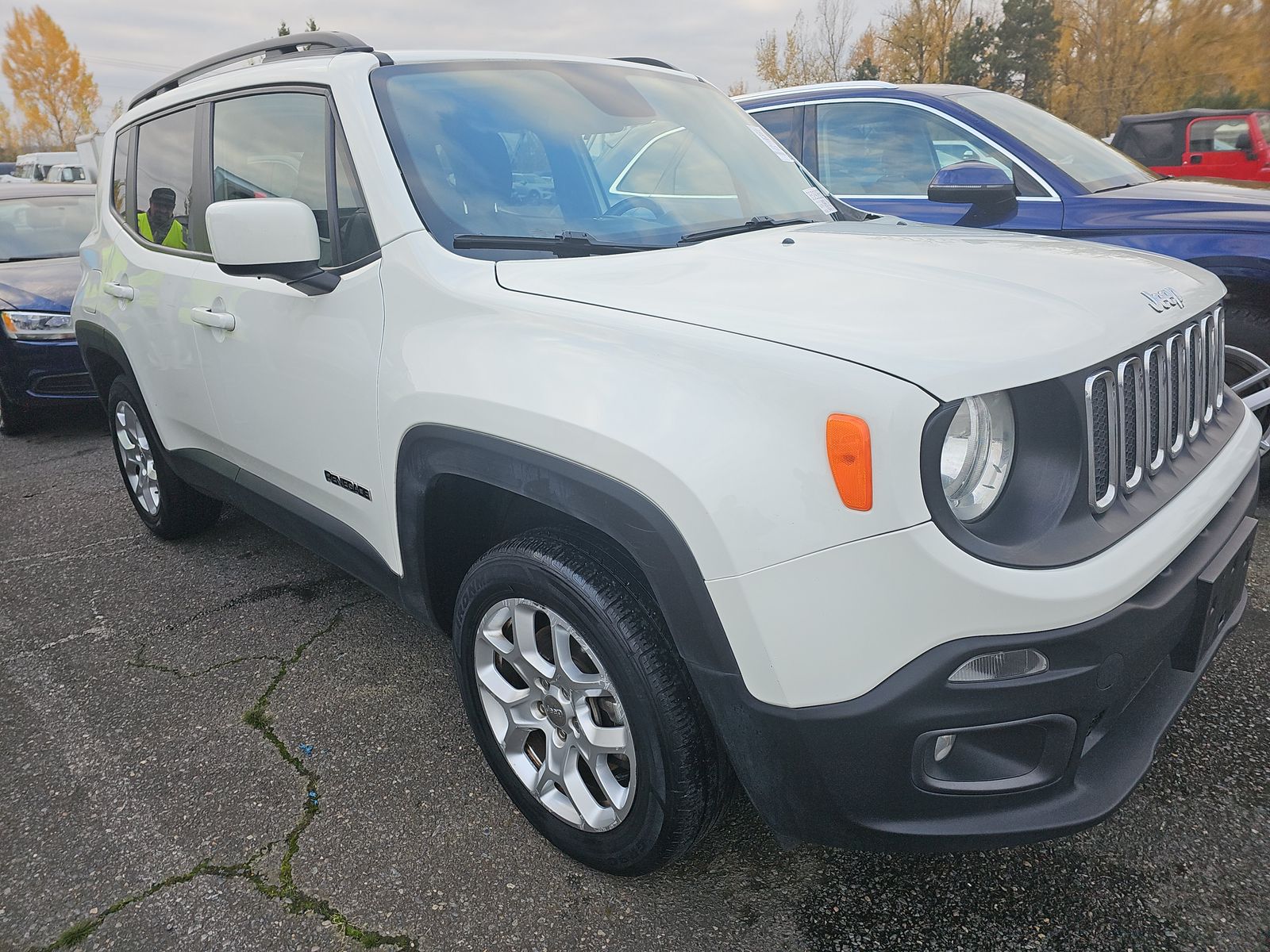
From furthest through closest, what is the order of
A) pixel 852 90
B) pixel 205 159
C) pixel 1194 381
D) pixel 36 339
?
pixel 36 339 → pixel 852 90 → pixel 205 159 → pixel 1194 381

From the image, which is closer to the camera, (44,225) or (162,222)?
(162,222)

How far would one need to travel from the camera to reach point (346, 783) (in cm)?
242

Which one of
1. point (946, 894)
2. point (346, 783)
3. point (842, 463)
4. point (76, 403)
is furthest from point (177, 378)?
point (76, 403)

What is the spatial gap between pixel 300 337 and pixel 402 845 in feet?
4.47

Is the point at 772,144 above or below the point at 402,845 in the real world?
above

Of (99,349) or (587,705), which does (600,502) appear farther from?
(99,349)

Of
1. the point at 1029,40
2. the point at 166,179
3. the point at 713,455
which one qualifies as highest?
the point at 1029,40

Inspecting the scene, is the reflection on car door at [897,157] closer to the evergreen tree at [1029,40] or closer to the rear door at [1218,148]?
the rear door at [1218,148]

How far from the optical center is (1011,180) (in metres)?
3.71

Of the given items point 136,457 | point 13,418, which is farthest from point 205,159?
point 13,418

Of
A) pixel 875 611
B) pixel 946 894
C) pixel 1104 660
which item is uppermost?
pixel 875 611

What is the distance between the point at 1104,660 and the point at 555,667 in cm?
108

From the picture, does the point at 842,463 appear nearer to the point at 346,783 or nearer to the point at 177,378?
the point at 346,783

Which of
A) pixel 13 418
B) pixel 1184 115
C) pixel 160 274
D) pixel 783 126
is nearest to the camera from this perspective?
pixel 160 274
